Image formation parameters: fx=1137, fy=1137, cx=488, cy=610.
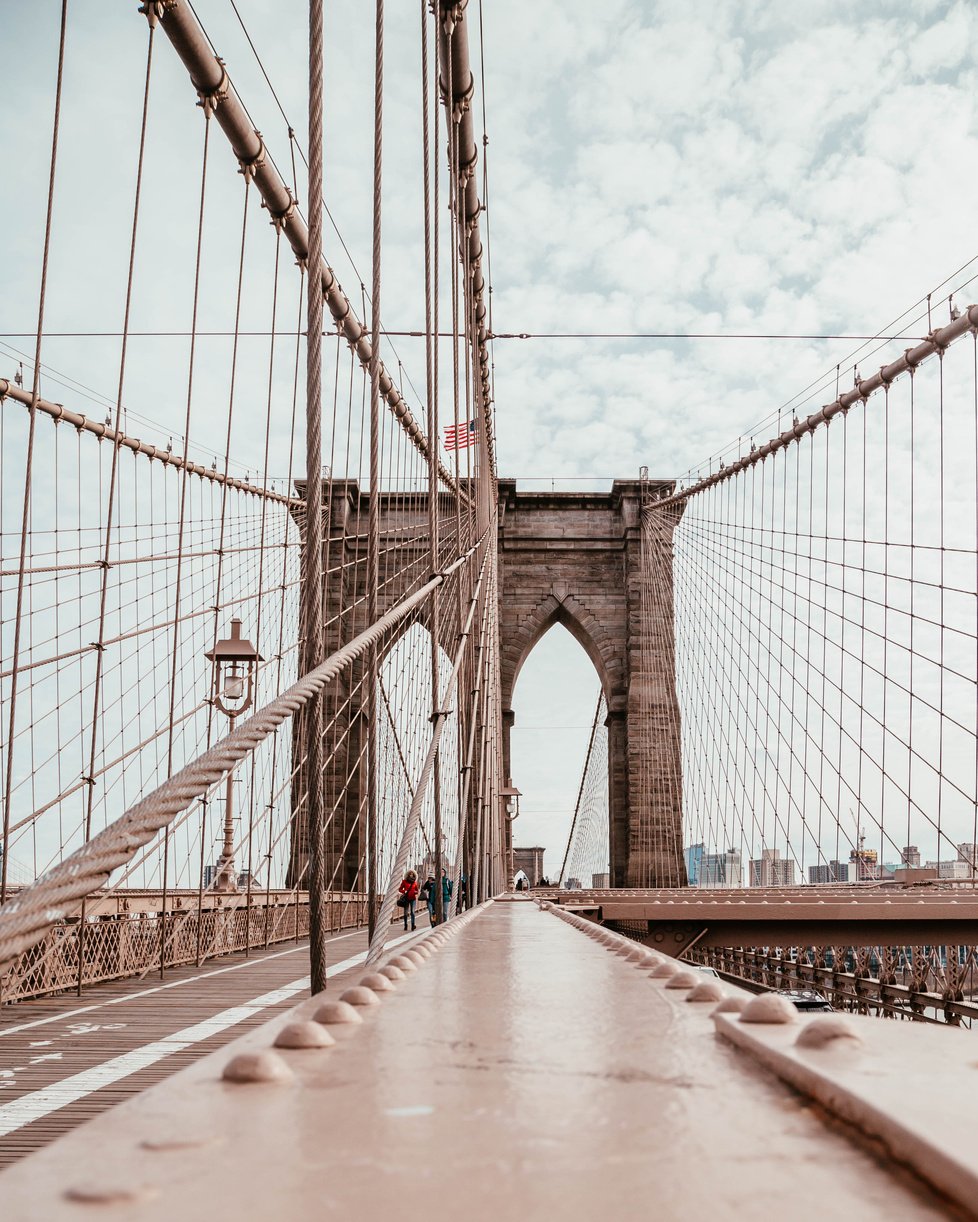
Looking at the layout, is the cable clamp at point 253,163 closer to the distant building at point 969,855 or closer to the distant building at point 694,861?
the distant building at point 969,855

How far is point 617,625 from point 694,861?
459 centimetres

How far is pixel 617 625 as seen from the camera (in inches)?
816

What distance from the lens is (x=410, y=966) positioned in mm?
1654

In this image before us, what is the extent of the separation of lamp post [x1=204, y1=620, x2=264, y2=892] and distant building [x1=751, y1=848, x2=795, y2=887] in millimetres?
8152

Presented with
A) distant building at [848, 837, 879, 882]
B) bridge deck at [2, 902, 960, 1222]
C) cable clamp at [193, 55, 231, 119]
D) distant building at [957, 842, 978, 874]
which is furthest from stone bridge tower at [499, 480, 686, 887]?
bridge deck at [2, 902, 960, 1222]

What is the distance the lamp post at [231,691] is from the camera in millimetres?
9688

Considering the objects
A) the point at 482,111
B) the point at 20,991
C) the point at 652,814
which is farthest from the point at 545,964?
the point at 652,814

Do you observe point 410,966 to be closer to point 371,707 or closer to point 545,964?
point 545,964

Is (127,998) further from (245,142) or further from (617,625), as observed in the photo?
(617,625)

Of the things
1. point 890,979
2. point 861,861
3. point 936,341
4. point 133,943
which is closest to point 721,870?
point 861,861

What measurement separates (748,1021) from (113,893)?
6.96 m

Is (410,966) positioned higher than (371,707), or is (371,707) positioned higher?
(371,707)

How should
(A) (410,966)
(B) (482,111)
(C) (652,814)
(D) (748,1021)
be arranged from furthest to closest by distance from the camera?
(C) (652,814)
(B) (482,111)
(A) (410,966)
(D) (748,1021)

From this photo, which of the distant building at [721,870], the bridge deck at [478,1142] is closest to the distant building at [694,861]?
the distant building at [721,870]
